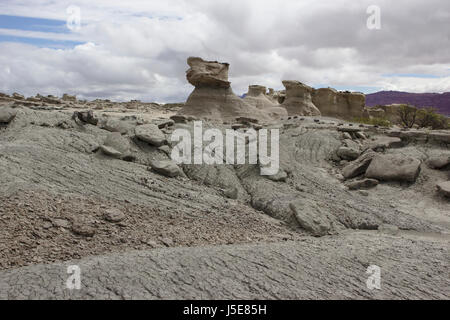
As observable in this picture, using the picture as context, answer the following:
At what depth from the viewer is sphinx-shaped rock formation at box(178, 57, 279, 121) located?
19703 mm

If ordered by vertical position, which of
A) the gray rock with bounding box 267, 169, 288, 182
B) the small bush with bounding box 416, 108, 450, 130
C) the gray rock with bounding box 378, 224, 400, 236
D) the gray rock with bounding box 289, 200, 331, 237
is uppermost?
the small bush with bounding box 416, 108, 450, 130

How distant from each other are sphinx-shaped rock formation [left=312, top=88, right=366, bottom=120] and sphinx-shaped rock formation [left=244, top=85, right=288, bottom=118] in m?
3.48

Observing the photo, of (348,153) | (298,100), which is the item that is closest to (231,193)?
(348,153)

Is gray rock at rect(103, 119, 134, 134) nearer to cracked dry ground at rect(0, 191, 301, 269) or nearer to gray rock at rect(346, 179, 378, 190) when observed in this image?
cracked dry ground at rect(0, 191, 301, 269)

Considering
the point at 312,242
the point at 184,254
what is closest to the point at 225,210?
the point at 312,242

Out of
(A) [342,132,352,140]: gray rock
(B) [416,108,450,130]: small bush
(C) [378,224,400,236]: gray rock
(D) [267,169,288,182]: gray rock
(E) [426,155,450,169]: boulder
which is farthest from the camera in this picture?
(B) [416,108,450,130]: small bush

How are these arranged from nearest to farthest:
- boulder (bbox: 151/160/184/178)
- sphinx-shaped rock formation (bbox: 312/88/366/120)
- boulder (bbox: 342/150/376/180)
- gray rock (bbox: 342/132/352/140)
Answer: boulder (bbox: 151/160/184/178) → boulder (bbox: 342/150/376/180) → gray rock (bbox: 342/132/352/140) → sphinx-shaped rock formation (bbox: 312/88/366/120)

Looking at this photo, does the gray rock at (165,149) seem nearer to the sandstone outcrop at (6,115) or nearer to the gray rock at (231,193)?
the gray rock at (231,193)

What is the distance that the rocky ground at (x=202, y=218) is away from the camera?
129 inches

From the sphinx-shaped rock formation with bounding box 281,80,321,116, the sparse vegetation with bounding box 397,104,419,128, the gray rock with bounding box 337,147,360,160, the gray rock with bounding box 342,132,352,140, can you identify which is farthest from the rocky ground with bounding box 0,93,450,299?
the sparse vegetation with bounding box 397,104,419,128

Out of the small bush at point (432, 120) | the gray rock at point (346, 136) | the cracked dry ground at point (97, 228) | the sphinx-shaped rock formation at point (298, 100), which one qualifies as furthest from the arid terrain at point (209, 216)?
the small bush at point (432, 120)

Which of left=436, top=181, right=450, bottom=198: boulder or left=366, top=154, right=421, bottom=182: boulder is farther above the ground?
left=366, top=154, right=421, bottom=182: boulder
